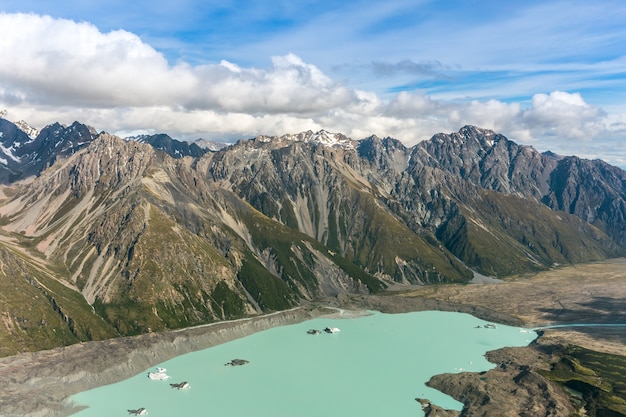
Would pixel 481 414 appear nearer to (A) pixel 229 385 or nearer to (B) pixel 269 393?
(B) pixel 269 393

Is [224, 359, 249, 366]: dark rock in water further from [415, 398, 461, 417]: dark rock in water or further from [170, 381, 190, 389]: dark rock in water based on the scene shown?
[415, 398, 461, 417]: dark rock in water

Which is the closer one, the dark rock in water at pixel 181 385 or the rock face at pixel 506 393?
the rock face at pixel 506 393

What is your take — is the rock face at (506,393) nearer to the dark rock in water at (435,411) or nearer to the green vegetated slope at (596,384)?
the dark rock in water at (435,411)

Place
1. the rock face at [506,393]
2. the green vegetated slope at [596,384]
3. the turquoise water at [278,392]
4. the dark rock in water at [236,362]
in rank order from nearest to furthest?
the turquoise water at [278,392]
the rock face at [506,393]
the green vegetated slope at [596,384]
the dark rock in water at [236,362]

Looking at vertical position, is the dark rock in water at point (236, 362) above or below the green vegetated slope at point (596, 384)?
above

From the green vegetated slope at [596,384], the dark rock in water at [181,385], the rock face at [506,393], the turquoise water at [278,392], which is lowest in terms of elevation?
the green vegetated slope at [596,384]

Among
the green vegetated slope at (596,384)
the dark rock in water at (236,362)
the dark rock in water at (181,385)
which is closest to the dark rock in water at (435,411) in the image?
the green vegetated slope at (596,384)

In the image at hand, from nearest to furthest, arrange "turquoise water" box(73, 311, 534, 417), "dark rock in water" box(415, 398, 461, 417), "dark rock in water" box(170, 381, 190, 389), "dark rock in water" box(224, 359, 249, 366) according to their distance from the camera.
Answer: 1. "dark rock in water" box(415, 398, 461, 417)
2. "turquoise water" box(73, 311, 534, 417)
3. "dark rock in water" box(170, 381, 190, 389)
4. "dark rock in water" box(224, 359, 249, 366)

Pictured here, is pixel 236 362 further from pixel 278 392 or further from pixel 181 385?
pixel 278 392

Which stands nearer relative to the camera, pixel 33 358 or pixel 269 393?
pixel 269 393

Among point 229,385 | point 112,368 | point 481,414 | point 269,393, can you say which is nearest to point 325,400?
point 269,393

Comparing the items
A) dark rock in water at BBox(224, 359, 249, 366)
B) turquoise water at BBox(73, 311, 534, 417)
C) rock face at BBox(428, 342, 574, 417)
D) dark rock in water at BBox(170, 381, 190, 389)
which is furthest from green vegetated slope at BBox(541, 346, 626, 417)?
dark rock in water at BBox(170, 381, 190, 389)
